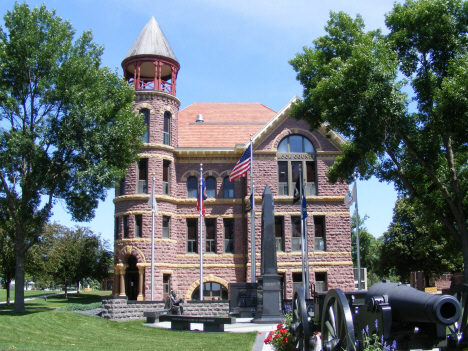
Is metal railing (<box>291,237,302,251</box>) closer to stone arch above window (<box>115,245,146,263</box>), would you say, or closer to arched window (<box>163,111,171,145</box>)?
stone arch above window (<box>115,245,146,263</box>)

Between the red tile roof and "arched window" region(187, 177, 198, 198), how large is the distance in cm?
222

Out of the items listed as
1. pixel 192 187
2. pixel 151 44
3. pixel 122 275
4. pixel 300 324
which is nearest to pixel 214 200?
pixel 192 187

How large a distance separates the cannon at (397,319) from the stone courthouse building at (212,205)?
21717mm

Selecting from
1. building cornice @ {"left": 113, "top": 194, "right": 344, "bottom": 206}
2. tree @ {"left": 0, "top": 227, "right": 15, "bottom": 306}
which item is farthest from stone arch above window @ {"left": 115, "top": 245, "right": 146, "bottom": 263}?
tree @ {"left": 0, "top": 227, "right": 15, "bottom": 306}

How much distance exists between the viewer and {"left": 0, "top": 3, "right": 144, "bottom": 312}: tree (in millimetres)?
21109

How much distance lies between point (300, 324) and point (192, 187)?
23.0 metres

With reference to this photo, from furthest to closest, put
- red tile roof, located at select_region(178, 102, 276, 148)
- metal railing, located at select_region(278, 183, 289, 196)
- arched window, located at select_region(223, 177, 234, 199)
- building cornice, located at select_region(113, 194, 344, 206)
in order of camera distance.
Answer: red tile roof, located at select_region(178, 102, 276, 148) → arched window, located at select_region(223, 177, 234, 199) → metal railing, located at select_region(278, 183, 289, 196) → building cornice, located at select_region(113, 194, 344, 206)

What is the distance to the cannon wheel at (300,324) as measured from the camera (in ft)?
26.5

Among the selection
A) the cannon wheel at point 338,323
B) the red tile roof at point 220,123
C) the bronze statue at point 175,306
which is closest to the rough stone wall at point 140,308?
the bronze statue at point 175,306

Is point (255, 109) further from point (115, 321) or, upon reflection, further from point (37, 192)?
point (115, 321)

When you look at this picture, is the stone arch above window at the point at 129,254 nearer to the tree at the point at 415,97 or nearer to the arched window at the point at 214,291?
the arched window at the point at 214,291

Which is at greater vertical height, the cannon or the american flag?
the american flag

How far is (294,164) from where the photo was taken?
30.1 m

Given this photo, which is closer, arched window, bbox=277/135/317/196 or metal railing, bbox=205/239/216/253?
arched window, bbox=277/135/317/196
